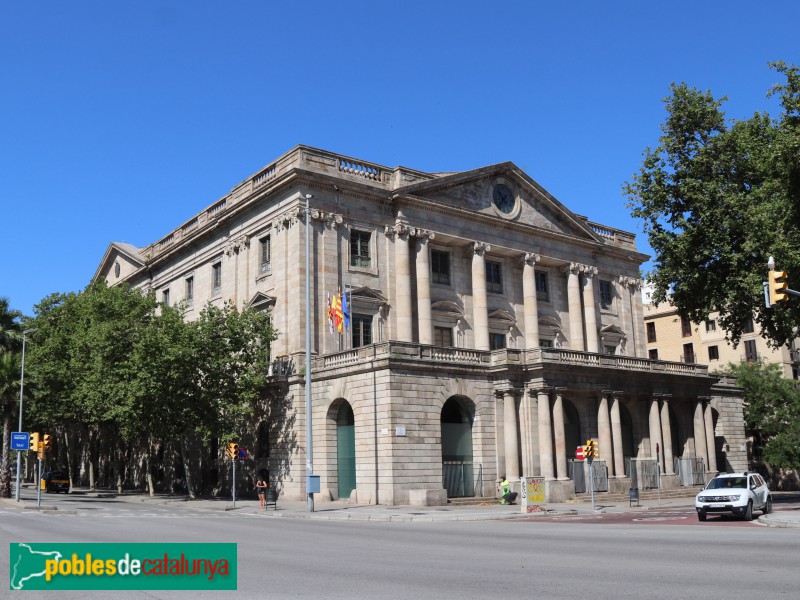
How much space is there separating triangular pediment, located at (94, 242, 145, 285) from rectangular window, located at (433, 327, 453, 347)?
26989 mm

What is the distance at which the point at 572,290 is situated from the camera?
55188 millimetres

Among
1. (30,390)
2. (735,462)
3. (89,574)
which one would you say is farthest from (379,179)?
(89,574)

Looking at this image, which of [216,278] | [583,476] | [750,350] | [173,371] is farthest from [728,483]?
[750,350]

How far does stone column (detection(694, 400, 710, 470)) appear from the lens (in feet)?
164

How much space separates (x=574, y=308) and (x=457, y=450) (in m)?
18.1

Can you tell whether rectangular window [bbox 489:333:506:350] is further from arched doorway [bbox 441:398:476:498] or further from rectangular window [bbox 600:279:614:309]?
rectangular window [bbox 600:279:614:309]

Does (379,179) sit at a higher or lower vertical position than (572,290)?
higher

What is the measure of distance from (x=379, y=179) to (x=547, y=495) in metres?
20.0

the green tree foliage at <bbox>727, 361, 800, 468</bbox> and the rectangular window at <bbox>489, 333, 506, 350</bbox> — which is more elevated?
the rectangular window at <bbox>489, 333, 506, 350</bbox>

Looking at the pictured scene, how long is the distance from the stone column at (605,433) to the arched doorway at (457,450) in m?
7.70

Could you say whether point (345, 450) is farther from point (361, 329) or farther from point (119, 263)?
point (119, 263)

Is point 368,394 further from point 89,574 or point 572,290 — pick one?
point 89,574

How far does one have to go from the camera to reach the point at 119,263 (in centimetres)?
6956

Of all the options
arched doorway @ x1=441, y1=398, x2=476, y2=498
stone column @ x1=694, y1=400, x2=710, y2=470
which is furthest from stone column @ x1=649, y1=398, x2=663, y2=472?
arched doorway @ x1=441, y1=398, x2=476, y2=498
